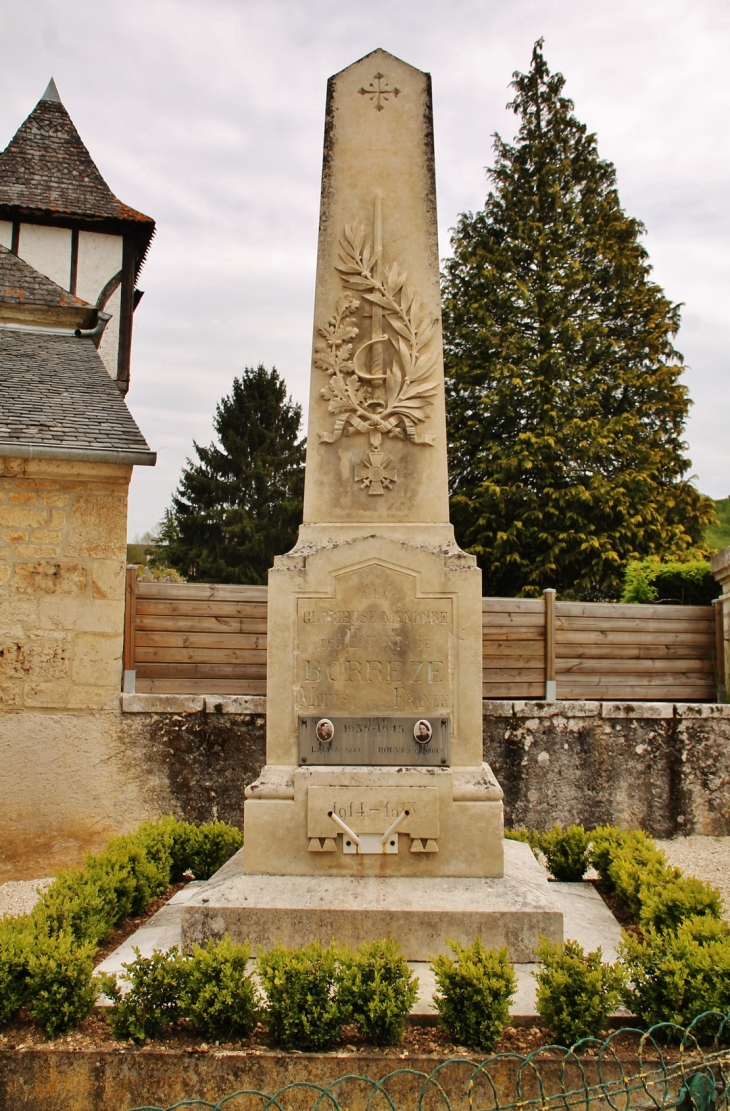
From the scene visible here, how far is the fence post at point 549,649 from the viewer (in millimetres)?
7859

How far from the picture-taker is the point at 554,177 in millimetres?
17312

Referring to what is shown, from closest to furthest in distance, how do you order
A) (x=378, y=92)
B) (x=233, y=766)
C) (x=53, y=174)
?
(x=378, y=92) → (x=233, y=766) → (x=53, y=174)

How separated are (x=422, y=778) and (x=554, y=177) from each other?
53.5ft

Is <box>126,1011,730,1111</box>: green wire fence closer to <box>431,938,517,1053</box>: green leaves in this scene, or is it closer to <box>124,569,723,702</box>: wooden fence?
<box>431,938,517,1053</box>: green leaves

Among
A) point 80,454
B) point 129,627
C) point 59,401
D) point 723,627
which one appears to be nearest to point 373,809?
point 129,627

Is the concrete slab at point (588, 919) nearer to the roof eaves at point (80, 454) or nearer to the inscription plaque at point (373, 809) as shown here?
the inscription plaque at point (373, 809)

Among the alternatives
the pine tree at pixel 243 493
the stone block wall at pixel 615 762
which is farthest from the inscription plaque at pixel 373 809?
the pine tree at pixel 243 493

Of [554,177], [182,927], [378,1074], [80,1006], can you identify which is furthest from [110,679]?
[554,177]

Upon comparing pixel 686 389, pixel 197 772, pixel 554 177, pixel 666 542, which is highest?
pixel 554 177

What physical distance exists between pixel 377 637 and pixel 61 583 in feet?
12.4

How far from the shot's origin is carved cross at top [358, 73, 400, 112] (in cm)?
456

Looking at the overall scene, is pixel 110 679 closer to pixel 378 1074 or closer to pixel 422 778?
pixel 422 778

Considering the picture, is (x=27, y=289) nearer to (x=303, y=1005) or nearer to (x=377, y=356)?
(x=377, y=356)

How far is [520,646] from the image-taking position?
7891 mm
